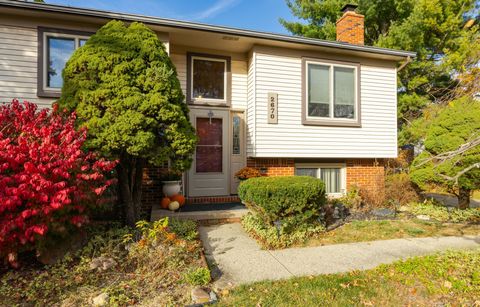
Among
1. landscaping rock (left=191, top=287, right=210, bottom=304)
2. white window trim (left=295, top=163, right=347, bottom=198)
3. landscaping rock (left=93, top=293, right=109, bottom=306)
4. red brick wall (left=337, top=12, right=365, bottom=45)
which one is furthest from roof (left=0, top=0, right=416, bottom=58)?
A: landscaping rock (left=191, top=287, right=210, bottom=304)

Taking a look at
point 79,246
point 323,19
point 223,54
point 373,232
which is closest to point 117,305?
point 79,246

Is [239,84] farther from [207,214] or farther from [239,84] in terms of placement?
[207,214]

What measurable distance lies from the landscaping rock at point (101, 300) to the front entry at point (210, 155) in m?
4.24

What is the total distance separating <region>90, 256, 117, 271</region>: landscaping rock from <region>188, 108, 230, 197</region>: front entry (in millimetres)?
3536

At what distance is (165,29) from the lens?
632cm

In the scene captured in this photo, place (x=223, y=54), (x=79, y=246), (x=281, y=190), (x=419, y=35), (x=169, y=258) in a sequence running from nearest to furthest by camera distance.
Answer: (x=169, y=258), (x=79, y=246), (x=281, y=190), (x=223, y=54), (x=419, y=35)

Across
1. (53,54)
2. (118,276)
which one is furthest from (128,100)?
(53,54)

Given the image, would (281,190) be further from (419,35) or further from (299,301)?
(419,35)

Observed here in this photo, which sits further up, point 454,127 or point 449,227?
point 454,127

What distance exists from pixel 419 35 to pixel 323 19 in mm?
5201

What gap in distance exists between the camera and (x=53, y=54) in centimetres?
598

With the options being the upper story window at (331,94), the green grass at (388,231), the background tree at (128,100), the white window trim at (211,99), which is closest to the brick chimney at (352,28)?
the upper story window at (331,94)

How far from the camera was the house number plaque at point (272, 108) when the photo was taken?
7.11 metres

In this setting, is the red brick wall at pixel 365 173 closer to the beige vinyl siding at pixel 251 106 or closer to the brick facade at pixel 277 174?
the brick facade at pixel 277 174
